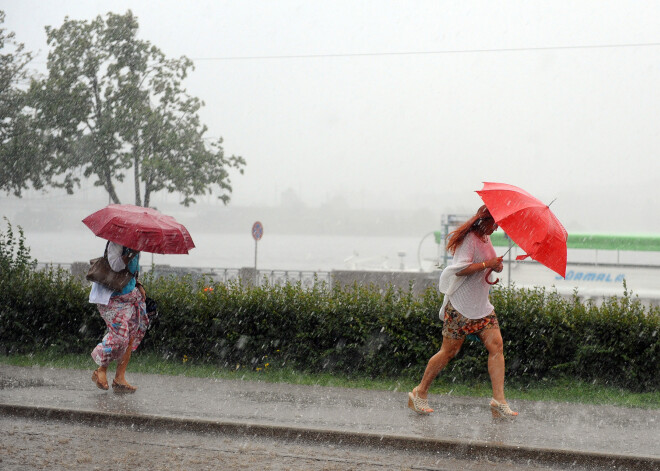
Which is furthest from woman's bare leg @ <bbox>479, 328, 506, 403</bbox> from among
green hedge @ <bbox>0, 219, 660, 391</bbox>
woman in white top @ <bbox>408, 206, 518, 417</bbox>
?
green hedge @ <bbox>0, 219, 660, 391</bbox>

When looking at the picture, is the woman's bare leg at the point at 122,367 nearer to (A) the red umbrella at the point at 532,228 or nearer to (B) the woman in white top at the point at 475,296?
(B) the woman in white top at the point at 475,296

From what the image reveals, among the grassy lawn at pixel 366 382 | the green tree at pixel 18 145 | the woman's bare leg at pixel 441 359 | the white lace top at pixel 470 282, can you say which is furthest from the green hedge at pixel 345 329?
the green tree at pixel 18 145

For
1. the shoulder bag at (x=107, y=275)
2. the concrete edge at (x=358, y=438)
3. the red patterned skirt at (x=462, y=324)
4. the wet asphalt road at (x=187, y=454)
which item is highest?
the shoulder bag at (x=107, y=275)

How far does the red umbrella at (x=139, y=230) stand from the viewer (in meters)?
6.29

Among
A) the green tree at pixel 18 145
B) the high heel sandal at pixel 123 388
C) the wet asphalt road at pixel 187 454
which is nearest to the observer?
the wet asphalt road at pixel 187 454

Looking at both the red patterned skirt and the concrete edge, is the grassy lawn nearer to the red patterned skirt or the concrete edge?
the red patterned skirt

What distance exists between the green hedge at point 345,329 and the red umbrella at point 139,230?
1.94 meters

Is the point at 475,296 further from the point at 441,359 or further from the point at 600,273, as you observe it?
the point at 600,273

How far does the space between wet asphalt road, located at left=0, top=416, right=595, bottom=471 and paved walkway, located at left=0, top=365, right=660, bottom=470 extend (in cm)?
10

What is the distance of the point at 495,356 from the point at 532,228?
115cm

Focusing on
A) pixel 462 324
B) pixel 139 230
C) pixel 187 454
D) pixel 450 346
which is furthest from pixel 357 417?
pixel 139 230

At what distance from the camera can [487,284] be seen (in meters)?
6.04

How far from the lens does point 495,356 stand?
5949 millimetres

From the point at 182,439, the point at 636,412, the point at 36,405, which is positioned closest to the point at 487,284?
the point at 636,412
